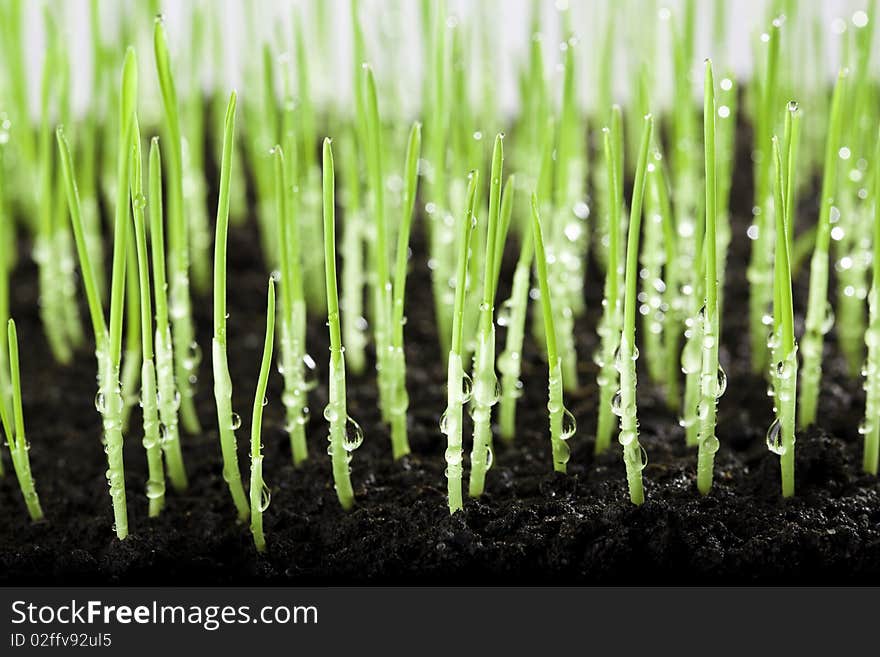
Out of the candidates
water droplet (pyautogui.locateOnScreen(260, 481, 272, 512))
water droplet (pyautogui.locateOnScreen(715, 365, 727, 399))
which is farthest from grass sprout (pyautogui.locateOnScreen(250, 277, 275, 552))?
water droplet (pyautogui.locateOnScreen(715, 365, 727, 399))

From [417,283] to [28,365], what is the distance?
0.35 metres

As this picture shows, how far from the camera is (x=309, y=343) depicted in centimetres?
90

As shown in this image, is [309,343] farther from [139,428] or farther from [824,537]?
[824,537]

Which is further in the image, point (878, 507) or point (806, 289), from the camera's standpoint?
point (806, 289)

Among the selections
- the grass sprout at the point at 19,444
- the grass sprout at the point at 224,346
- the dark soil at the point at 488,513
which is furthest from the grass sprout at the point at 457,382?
the grass sprout at the point at 19,444

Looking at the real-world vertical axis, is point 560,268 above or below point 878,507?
above

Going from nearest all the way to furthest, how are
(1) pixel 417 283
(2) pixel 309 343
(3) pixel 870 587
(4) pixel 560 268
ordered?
(3) pixel 870 587
(4) pixel 560 268
(2) pixel 309 343
(1) pixel 417 283

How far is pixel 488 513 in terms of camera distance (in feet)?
2.05

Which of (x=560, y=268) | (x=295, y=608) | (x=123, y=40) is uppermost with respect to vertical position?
(x=123, y=40)

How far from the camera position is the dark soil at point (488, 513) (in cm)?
60

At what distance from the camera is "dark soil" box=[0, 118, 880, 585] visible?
60 cm

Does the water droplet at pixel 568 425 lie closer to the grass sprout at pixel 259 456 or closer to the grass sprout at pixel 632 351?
the grass sprout at pixel 632 351

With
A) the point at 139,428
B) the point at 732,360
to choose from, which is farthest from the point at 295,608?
the point at 732,360

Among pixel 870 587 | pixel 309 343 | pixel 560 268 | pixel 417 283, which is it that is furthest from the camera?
pixel 417 283
